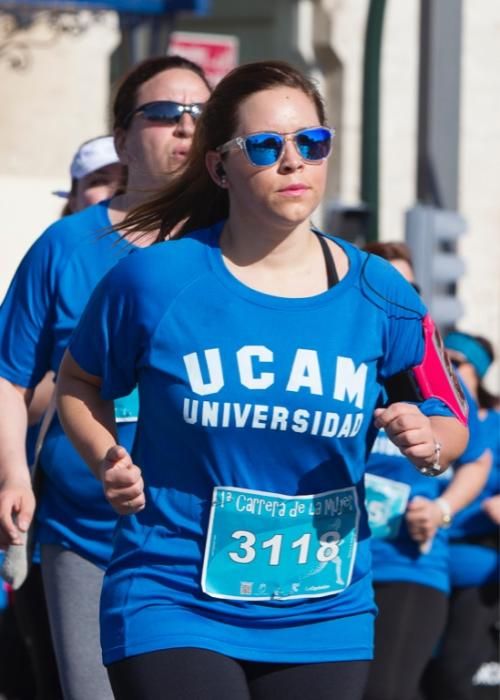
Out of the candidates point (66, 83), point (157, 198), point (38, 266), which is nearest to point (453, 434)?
point (157, 198)

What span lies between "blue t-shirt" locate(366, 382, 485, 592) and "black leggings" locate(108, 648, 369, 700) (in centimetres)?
216

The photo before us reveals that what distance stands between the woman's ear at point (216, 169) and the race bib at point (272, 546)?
0.71m

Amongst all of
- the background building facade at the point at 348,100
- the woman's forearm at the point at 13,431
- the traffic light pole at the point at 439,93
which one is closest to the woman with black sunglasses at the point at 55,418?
the woman's forearm at the point at 13,431

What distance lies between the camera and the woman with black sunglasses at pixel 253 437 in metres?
3.58

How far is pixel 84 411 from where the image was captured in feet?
12.6

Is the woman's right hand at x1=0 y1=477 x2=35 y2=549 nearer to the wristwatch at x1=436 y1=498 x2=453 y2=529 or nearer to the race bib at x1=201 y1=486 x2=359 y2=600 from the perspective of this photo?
the race bib at x1=201 y1=486 x2=359 y2=600

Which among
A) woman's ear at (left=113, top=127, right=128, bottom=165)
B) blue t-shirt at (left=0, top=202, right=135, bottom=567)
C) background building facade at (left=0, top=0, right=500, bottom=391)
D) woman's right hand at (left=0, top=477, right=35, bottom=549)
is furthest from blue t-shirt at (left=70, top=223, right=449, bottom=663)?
background building facade at (left=0, top=0, right=500, bottom=391)

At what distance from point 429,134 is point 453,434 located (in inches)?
239

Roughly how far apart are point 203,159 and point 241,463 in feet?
2.50

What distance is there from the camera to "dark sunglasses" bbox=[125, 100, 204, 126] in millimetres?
4715

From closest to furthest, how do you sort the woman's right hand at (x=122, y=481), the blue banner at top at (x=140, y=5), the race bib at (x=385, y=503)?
1. the woman's right hand at (x=122, y=481)
2. the race bib at (x=385, y=503)
3. the blue banner at top at (x=140, y=5)

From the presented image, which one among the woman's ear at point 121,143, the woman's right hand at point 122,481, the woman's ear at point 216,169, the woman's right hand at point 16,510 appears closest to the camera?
the woman's right hand at point 122,481

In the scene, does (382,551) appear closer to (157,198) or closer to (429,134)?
A: (157,198)

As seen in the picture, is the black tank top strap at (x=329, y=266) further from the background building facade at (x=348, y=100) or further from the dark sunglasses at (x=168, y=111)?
the background building facade at (x=348, y=100)
